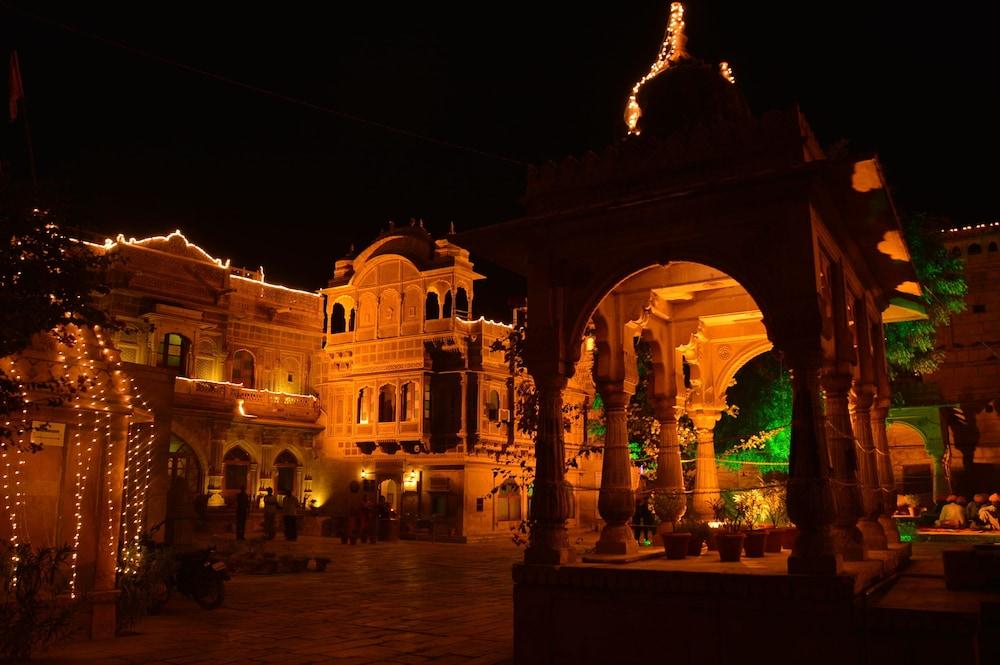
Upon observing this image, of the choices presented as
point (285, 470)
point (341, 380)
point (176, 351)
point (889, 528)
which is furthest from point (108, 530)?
point (341, 380)

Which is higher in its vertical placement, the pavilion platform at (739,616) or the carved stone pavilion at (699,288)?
the carved stone pavilion at (699,288)

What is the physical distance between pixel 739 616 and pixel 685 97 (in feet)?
19.5

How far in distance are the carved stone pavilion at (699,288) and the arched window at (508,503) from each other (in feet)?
77.3

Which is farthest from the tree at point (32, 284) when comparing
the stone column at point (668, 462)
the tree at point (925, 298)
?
the tree at point (925, 298)

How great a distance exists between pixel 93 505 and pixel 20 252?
3442mm

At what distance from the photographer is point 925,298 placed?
63.4 feet

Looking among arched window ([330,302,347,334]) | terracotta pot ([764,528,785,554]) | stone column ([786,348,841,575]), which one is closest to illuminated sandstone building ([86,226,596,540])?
arched window ([330,302,347,334])

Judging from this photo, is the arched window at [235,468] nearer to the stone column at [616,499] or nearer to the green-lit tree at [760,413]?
the green-lit tree at [760,413]

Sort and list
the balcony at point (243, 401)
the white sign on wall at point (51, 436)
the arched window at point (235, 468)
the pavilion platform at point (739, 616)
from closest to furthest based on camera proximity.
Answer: the pavilion platform at point (739, 616) → the white sign on wall at point (51, 436) → the balcony at point (243, 401) → the arched window at point (235, 468)

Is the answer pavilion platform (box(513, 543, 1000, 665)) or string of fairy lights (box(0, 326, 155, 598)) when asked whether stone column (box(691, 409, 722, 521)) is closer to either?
pavilion platform (box(513, 543, 1000, 665))

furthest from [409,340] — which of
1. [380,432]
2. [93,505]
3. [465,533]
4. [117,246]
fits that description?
[93,505]

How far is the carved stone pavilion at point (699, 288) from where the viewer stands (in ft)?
22.9

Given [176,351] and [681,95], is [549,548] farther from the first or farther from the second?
[176,351]

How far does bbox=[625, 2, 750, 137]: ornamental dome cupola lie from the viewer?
9.69 metres
